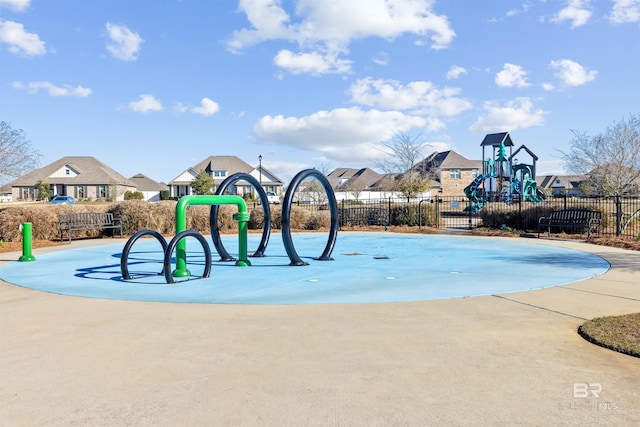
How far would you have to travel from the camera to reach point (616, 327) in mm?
6016

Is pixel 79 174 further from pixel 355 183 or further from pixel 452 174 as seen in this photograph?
pixel 452 174

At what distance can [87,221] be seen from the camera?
21.5m

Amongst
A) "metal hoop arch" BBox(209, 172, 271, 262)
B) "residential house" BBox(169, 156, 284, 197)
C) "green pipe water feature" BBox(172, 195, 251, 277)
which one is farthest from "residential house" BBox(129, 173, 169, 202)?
"green pipe water feature" BBox(172, 195, 251, 277)

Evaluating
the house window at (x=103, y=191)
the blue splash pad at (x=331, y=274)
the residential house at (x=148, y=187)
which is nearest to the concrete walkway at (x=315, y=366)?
the blue splash pad at (x=331, y=274)

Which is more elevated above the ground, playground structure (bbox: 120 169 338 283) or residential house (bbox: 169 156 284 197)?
residential house (bbox: 169 156 284 197)

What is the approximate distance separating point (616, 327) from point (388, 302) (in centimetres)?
313

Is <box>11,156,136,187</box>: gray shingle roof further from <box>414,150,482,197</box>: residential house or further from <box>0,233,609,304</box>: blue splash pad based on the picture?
<box>0,233,609,304</box>: blue splash pad

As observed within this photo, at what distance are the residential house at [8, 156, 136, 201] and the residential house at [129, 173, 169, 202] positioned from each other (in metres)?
8.57

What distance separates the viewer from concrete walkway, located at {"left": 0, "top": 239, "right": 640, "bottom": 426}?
3.84 meters

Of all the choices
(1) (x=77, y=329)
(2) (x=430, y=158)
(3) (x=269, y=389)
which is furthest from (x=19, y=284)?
(2) (x=430, y=158)

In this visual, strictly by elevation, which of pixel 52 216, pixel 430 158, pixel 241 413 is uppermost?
pixel 430 158

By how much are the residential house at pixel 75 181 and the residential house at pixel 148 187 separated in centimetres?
857

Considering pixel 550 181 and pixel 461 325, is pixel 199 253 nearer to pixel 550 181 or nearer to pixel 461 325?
pixel 461 325

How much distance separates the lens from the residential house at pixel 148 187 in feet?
274
